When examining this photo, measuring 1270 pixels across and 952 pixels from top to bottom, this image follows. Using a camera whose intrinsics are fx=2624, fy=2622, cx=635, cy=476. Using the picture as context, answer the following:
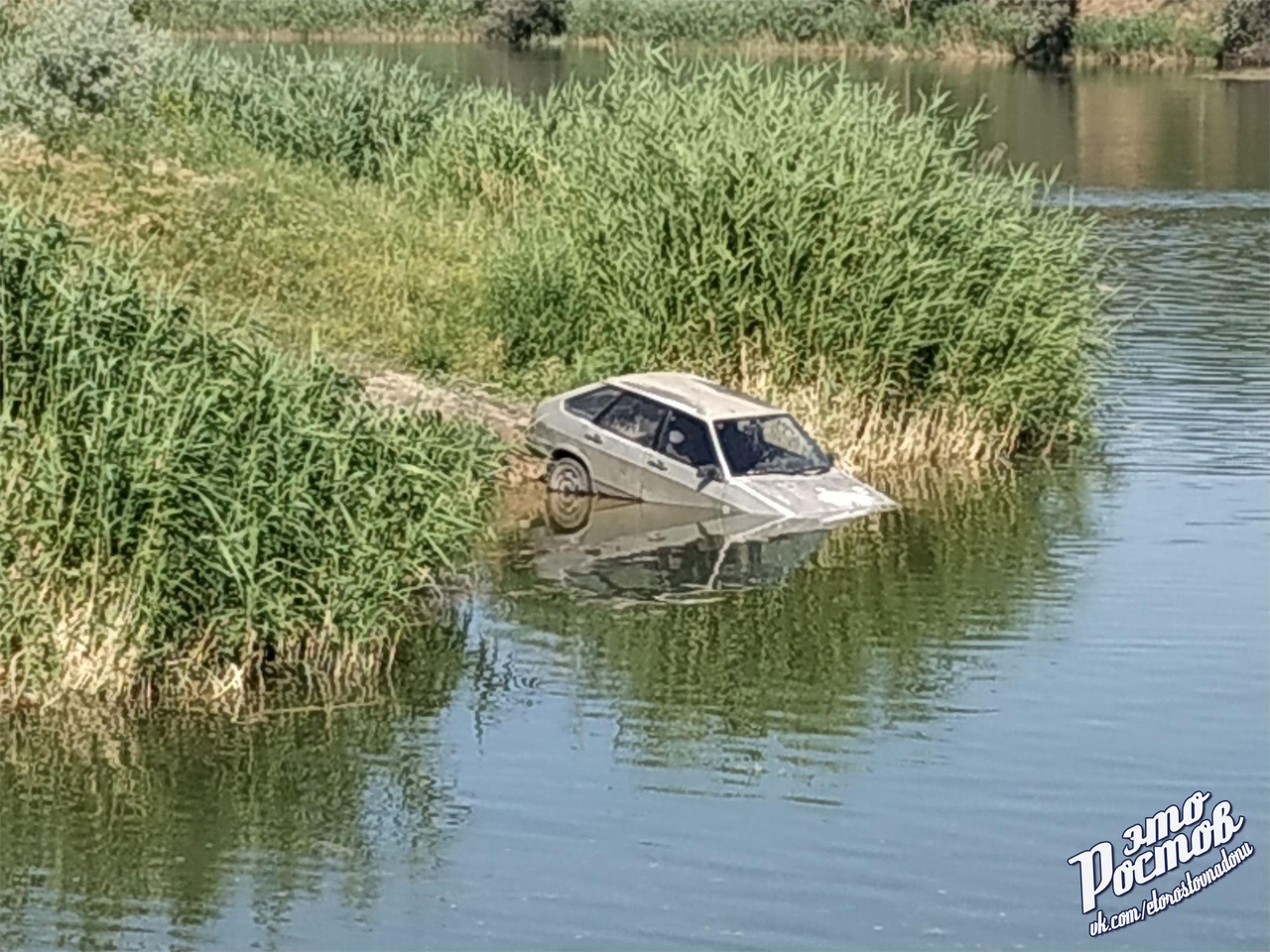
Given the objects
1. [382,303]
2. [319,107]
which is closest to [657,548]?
[382,303]

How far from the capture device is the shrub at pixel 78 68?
36594mm

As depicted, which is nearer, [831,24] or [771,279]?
[771,279]

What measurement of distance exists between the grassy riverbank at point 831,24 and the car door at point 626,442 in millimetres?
68800

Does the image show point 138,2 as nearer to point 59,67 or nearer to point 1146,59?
point 59,67

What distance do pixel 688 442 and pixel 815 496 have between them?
1.44 metres

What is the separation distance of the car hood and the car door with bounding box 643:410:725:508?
39 centimetres

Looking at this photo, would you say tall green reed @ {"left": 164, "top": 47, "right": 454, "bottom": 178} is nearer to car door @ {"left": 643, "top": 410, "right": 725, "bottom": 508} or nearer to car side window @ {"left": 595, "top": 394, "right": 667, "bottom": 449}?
car side window @ {"left": 595, "top": 394, "right": 667, "bottom": 449}

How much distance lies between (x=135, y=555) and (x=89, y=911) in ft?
13.7

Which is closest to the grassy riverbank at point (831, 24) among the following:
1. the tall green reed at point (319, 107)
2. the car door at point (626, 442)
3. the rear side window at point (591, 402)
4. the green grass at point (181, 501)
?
the tall green reed at point (319, 107)

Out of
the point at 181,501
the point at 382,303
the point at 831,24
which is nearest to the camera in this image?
the point at 181,501

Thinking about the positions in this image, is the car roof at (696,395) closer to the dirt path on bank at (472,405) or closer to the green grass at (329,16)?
the dirt path on bank at (472,405)

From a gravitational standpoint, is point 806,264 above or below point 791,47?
below

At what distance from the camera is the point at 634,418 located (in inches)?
1052

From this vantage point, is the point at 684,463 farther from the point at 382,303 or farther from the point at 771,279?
the point at 382,303
